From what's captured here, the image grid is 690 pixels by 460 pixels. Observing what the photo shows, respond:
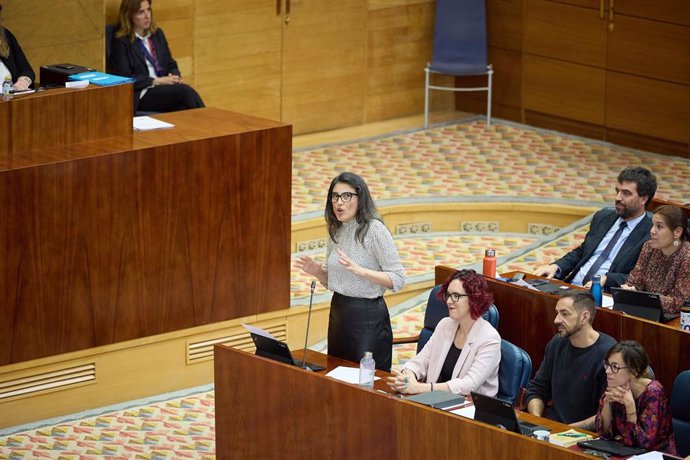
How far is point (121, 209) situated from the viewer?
7016mm

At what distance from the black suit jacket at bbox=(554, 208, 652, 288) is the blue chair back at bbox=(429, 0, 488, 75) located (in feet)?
14.0

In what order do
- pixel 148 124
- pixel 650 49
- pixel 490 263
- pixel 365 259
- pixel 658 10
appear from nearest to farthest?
pixel 365 259 → pixel 490 263 → pixel 148 124 → pixel 658 10 → pixel 650 49

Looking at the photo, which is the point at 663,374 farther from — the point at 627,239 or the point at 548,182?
the point at 548,182

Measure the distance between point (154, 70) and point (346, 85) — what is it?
2.34 meters

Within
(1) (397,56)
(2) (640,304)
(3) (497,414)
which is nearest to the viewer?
(3) (497,414)

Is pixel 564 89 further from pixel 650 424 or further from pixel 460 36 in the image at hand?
pixel 650 424

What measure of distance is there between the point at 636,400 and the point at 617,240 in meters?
1.84

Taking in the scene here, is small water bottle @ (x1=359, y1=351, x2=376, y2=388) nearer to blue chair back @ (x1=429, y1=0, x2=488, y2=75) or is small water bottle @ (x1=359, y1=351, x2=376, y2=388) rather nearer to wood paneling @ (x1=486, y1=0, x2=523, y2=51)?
blue chair back @ (x1=429, y1=0, x2=488, y2=75)

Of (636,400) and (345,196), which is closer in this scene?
(636,400)

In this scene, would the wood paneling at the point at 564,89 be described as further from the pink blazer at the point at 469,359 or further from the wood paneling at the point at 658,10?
the pink blazer at the point at 469,359

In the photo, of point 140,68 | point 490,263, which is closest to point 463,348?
point 490,263

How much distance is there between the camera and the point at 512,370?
19.2 feet

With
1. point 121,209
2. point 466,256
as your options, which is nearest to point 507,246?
point 466,256

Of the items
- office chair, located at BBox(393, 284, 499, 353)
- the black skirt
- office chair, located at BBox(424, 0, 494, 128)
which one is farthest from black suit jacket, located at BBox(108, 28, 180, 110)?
office chair, located at BBox(393, 284, 499, 353)
